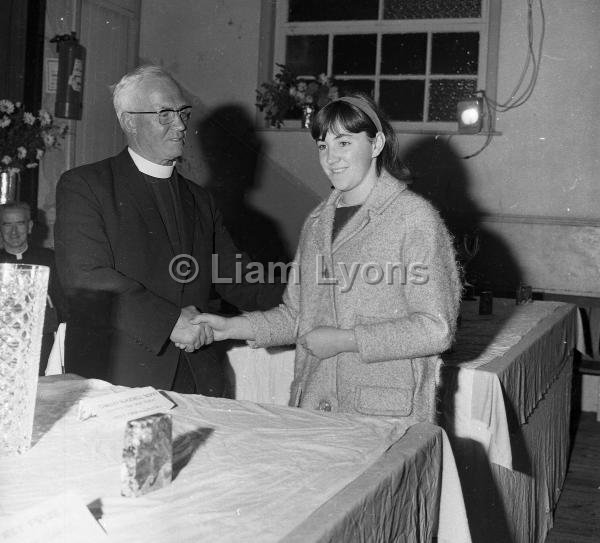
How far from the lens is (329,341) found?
5.74 feet

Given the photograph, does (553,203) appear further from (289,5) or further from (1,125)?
(1,125)

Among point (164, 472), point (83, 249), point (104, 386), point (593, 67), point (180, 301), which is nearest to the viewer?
point (164, 472)

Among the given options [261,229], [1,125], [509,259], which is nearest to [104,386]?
[1,125]

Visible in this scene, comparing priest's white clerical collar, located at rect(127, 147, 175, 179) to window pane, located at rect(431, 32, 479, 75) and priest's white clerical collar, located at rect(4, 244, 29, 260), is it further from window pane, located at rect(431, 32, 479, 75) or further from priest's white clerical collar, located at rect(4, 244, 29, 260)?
window pane, located at rect(431, 32, 479, 75)

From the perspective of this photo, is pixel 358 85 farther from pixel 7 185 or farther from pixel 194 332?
pixel 194 332

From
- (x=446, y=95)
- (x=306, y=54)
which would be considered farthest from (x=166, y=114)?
(x=306, y=54)

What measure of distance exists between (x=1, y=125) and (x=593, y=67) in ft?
13.5

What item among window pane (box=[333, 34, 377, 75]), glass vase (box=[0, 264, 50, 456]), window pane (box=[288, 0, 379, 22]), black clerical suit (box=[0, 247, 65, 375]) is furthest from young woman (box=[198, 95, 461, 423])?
window pane (box=[288, 0, 379, 22])

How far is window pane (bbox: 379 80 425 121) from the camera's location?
637 cm

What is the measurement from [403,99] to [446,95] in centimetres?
35

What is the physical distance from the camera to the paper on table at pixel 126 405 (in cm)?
130

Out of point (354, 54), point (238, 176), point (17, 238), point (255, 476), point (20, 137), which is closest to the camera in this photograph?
point (255, 476)

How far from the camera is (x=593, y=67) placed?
567 cm

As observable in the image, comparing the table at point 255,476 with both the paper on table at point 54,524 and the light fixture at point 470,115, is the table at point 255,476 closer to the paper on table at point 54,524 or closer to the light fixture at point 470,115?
the paper on table at point 54,524
